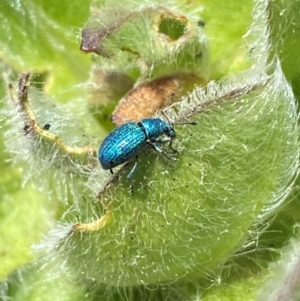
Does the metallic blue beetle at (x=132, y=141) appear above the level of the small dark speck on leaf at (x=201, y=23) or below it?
below

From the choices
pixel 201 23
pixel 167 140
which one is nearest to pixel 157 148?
pixel 167 140

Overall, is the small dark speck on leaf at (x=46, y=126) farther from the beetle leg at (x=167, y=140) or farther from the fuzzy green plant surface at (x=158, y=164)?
the beetle leg at (x=167, y=140)

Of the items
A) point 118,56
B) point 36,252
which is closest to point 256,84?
point 118,56

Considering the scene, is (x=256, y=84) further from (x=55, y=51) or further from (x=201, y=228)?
(x=55, y=51)

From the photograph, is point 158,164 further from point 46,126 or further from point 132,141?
point 46,126

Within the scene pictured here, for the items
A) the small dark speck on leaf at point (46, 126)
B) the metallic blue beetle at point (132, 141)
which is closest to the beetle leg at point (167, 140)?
the metallic blue beetle at point (132, 141)

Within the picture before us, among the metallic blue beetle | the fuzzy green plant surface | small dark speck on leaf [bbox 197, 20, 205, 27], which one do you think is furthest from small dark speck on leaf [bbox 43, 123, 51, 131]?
small dark speck on leaf [bbox 197, 20, 205, 27]
